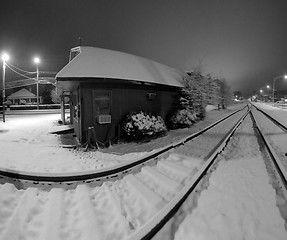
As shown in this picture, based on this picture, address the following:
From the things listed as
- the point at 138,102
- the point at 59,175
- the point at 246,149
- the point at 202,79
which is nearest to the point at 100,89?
the point at 138,102

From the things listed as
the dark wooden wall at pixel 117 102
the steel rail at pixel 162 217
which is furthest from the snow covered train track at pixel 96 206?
the dark wooden wall at pixel 117 102

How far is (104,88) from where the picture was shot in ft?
33.0

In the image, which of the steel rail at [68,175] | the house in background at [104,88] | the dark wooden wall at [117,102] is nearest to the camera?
the steel rail at [68,175]

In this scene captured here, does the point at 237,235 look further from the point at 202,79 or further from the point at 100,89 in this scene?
→ the point at 202,79

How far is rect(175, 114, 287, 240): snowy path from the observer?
2.96 m

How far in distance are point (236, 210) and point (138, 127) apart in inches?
274

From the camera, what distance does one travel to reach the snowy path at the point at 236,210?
2.96 metres

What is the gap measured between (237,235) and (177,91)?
571 inches

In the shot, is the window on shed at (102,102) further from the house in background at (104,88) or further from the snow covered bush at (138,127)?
the snow covered bush at (138,127)

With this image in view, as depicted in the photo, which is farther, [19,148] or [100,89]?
[100,89]

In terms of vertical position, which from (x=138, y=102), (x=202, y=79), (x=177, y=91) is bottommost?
(x=138, y=102)

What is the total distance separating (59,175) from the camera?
196 inches

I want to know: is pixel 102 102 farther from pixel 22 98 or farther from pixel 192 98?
pixel 22 98

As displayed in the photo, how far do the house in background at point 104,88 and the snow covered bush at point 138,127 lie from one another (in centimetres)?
60
